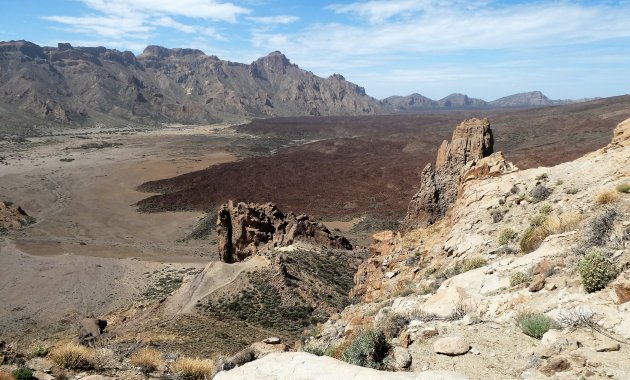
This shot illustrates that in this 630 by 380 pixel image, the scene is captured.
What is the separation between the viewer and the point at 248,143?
5482 inches

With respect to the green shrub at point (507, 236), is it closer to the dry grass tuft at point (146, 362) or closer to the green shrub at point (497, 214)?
the green shrub at point (497, 214)

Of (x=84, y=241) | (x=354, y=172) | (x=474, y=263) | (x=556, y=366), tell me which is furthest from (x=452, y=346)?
(x=354, y=172)

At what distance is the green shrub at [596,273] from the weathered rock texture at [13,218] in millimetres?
58955

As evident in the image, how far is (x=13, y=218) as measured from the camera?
53.4m

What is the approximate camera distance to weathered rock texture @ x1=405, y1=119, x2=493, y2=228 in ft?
97.6

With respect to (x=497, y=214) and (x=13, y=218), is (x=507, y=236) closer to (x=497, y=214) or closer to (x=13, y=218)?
(x=497, y=214)

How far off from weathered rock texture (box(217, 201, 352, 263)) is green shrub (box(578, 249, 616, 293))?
23943mm

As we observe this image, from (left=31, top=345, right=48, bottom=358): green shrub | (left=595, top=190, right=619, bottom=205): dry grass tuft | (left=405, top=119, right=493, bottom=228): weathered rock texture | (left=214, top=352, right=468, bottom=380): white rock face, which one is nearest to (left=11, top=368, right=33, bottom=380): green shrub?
(left=31, top=345, right=48, bottom=358): green shrub

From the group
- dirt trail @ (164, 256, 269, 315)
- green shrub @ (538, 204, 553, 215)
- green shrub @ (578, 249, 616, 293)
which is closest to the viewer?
green shrub @ (578, 249, 616, 293)

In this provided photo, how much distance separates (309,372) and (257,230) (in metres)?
25.9

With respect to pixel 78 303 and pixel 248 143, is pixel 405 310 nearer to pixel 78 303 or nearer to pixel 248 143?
pixel 78 303

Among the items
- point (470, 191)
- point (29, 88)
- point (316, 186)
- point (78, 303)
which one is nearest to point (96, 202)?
point (316, 186)

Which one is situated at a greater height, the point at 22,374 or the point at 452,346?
the point at 452,346

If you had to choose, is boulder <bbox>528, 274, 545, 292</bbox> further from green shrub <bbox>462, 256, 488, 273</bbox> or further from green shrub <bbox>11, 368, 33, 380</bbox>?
green shrub <bbox>11, 368, 33, 380</bbox>
